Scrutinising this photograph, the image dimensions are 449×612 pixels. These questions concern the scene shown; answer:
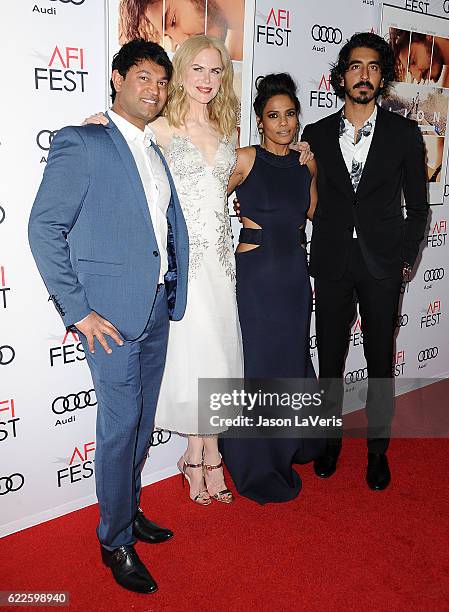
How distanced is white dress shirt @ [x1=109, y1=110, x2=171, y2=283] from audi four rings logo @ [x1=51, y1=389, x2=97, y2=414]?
3.07ft

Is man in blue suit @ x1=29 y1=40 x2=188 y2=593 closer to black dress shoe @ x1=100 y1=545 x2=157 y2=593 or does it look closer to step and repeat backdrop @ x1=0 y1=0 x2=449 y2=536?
black dress shoe @ x1=100 y1=545 x2=157 y2=593

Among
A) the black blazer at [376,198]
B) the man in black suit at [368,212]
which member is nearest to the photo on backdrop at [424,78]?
the man in black suit at [368,212]

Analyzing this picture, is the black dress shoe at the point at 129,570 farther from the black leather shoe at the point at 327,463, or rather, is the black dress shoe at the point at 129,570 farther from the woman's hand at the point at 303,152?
the woman's hand at the point at 303,152

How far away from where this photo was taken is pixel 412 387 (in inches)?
206

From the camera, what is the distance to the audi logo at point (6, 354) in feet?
9.59

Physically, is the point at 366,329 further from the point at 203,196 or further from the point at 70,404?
the point at 70,404

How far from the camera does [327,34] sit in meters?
3.92

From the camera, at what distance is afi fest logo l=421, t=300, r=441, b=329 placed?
523 centimetres

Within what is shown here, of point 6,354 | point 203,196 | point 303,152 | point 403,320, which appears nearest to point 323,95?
point 303,152

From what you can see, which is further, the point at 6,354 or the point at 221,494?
the point at 221,494

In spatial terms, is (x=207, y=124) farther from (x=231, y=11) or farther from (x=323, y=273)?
(x=323, y=273)

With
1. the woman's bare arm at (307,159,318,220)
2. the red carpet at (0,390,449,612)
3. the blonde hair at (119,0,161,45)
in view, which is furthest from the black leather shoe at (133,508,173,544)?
the blonde hair at (119,0,161,45)

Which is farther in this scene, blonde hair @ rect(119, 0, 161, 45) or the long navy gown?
the long navy gown

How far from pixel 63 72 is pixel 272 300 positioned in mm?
1508
